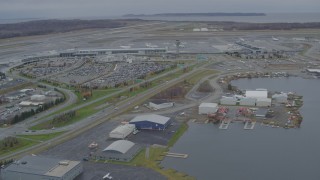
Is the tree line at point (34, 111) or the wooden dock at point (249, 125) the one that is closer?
the wooden dock at point (249, 125)

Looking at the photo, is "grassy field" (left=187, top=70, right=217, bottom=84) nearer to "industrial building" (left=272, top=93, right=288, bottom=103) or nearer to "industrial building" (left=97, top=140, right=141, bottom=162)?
"industrial building" (left=272, top=93, right=288, bottom=103)

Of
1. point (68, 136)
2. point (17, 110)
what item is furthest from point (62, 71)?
point (68, 136)

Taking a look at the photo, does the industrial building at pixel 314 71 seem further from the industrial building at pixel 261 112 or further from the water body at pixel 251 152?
the industrial building at pixel 261 112

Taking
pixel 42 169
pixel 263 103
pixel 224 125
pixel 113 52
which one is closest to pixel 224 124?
pixel 224 125

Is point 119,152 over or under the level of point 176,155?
over

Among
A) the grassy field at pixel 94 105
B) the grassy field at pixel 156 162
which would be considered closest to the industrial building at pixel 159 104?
the grassy field at pixel 94 105

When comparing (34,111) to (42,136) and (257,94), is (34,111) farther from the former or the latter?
(257,94)
